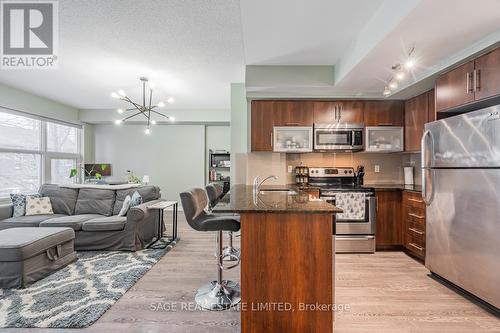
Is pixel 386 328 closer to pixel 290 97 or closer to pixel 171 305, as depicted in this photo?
pixel 171 305

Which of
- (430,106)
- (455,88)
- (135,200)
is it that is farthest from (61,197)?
(430,106)

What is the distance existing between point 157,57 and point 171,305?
117 inches

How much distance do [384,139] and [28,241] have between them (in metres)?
4.75

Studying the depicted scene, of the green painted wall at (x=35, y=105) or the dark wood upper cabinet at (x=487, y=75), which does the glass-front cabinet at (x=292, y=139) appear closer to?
the dark wood upper cabinet at (x=487, y=75)

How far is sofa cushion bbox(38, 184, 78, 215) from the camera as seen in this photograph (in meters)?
4.09

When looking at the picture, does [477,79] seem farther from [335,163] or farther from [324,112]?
[335,163]

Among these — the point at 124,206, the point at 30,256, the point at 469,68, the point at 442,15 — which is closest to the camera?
the point at 442,15

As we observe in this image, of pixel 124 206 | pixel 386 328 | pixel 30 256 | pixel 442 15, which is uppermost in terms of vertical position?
pixel 442 15

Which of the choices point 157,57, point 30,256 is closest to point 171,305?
point 30,256

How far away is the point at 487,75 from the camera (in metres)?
2.19

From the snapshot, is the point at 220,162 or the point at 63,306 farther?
the point at 220,162

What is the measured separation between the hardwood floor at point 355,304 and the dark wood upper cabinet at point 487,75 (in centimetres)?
189

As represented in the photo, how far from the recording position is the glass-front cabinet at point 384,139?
391cm

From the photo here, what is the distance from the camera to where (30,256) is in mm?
2535
